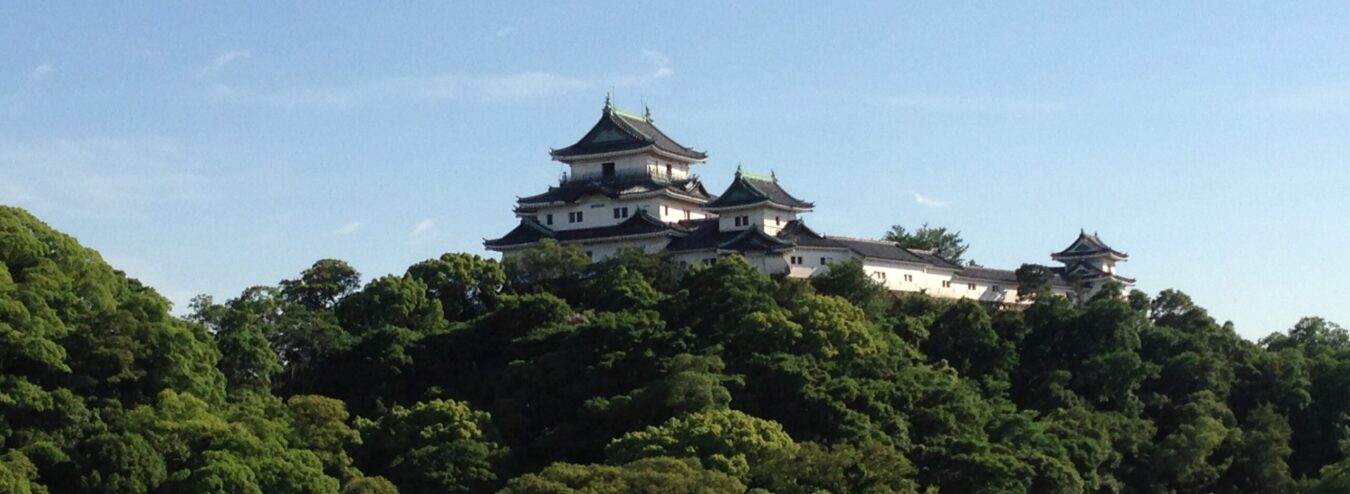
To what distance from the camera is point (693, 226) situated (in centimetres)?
5044

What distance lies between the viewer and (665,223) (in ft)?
164

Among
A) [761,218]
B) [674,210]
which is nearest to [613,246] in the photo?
[674,210]

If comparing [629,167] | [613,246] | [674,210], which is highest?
[629,167]

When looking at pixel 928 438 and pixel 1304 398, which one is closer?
pixel 928 438

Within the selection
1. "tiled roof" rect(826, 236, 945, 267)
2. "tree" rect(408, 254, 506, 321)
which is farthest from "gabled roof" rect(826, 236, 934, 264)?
"tree" rect(408, 254, 506, 321)

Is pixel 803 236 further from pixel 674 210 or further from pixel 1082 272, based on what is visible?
pixel 1082 272

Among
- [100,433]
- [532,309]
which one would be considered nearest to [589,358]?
[532,309]

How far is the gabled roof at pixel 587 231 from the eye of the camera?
4959cm

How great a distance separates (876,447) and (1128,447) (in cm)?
794

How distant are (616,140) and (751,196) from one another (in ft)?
17.0

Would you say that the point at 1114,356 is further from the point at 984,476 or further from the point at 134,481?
the point at 134,481

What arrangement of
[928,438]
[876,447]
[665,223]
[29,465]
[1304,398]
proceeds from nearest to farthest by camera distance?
[29,465]
[876,447]
[928,438]
[1304,398]
[665,223]

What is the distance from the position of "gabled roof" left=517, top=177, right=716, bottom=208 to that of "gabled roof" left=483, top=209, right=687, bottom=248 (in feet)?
1.86

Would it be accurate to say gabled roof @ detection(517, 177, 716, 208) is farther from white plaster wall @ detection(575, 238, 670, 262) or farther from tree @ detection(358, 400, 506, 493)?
tree @ detection(358, 400, 506, 493)
